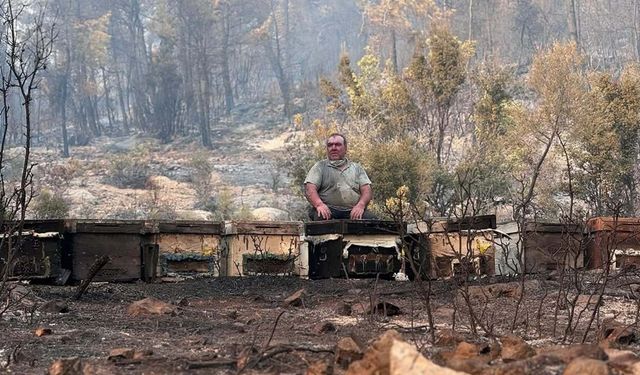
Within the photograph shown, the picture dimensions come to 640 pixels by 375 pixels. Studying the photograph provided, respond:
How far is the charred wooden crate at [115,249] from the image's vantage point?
10742mm

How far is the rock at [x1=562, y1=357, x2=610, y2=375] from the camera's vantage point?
349 centimetres

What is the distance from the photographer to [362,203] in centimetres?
1184

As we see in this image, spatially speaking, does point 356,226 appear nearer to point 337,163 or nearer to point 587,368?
point 337,163

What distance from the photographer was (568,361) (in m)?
4.02

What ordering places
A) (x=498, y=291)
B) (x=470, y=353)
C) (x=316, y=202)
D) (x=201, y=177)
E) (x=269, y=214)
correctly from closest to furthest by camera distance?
(x=470, y=353)
(x=498, y=291)
(x=316, y=202)
(x=269, y=214)
(x=201, y=177)

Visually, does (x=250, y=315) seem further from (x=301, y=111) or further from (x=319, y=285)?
(x=301, y=111)

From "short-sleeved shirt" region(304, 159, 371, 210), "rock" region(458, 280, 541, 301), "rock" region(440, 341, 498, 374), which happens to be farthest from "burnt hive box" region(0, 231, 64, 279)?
"rock" region(440, 341, 498, 374)

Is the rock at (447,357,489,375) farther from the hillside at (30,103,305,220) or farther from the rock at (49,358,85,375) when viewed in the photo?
the hillside at (30,103,305,220)

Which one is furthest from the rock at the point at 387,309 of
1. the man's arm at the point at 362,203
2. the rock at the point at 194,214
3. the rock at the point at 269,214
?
the rock at the point at 269,214

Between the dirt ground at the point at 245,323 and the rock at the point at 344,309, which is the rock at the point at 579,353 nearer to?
the dirt ground at the point at 245,323

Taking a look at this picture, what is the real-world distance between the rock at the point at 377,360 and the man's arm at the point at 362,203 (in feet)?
24.5

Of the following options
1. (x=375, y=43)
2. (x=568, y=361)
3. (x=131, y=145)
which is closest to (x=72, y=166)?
(x=131, y=145)

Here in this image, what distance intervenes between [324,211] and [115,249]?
2.41m

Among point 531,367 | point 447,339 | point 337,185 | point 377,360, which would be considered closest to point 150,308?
point 447,339
